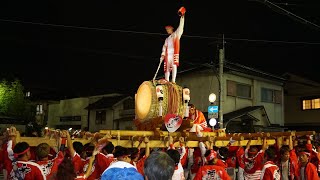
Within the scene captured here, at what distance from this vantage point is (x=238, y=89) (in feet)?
91.5

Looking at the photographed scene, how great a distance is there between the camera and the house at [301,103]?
3178cm

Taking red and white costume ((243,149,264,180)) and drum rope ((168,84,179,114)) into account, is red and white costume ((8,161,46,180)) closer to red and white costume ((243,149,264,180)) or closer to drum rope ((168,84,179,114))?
drum rope ((168,84,179,114))

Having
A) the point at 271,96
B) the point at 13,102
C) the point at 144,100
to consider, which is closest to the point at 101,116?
the point at 13,102

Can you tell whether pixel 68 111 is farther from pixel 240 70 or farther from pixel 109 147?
pixel 109 147

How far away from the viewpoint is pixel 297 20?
13695mm

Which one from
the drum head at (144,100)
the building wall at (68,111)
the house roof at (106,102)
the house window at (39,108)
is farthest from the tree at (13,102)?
the drum head at (144,100)

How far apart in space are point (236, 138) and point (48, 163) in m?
4.53

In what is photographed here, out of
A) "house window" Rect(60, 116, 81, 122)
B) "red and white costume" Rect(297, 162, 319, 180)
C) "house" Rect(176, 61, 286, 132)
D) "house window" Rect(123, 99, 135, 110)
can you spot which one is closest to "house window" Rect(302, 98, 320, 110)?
"house" Rect(176, 61, 286, 132)

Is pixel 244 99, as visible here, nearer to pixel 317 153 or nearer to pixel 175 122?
pixel 317 153

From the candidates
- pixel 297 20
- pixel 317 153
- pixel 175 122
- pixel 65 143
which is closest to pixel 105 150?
pixel 65 143

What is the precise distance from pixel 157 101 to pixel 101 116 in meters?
29.2

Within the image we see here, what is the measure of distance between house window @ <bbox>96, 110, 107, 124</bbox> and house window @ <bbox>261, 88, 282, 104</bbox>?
15748 mm

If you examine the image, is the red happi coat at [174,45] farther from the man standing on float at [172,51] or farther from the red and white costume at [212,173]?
the red and white costume at [212,173]

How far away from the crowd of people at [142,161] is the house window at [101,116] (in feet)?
90.3
